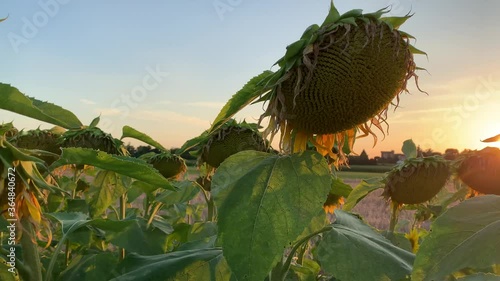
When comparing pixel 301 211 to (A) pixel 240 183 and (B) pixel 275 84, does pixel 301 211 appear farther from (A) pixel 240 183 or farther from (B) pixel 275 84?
(B) pixel 275 84

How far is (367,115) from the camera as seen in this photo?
5.26 ft

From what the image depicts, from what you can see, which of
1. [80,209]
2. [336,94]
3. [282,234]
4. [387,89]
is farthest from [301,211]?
[80,209]

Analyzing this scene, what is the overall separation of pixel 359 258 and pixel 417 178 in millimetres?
1289

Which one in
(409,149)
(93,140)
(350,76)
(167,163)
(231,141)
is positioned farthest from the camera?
(167,163)

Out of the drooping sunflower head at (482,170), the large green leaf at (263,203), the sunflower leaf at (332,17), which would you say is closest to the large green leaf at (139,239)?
the large green leaf at (263,203)

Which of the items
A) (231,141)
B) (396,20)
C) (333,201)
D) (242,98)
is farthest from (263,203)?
(333,201)

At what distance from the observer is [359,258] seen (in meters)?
1.77

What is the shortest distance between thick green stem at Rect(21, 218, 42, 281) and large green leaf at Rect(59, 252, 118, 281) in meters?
0.87

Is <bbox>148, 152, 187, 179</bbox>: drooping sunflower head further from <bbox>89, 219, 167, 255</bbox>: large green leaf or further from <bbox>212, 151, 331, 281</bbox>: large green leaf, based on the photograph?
<bbox>212, 151, 331, 281</bbox>: large green leaf

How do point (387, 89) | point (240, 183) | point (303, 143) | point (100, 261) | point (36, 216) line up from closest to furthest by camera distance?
point (36, 216) → point (240, 183) → point (387, 89) → point (303, 143) → point (100, 261)

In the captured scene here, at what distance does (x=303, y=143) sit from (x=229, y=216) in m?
0.43

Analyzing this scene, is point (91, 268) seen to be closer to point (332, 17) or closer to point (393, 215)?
point (332, 17)

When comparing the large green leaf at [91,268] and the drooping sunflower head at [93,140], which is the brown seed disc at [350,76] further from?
the drooping sunflower head at [93,140]

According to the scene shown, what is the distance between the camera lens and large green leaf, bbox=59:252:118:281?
231 centimetres
